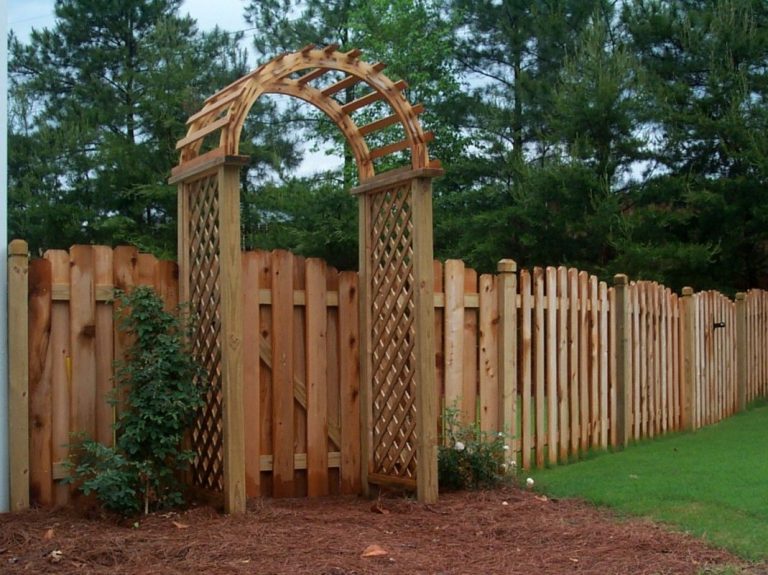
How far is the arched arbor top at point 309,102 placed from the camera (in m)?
5.71

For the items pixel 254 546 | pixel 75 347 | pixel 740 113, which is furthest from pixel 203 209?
pixel 740 113

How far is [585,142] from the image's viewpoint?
703 inches

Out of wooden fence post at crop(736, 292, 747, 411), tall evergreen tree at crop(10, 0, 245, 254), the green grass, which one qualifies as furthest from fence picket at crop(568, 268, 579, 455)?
tall evergreen tree at crop(10, 0, 245, 254)

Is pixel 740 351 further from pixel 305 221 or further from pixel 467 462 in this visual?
pixel 305 221

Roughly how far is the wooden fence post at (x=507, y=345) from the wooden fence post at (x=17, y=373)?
353 cm

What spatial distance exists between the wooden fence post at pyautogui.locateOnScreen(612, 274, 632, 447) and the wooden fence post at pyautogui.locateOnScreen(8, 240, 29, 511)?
546cm

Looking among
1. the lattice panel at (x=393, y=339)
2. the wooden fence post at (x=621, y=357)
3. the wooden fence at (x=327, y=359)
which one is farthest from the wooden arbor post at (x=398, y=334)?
the wooden fence post at (x=621, y=357)

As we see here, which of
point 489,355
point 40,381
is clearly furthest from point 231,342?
point 489,355

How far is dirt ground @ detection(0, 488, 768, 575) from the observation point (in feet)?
14.6

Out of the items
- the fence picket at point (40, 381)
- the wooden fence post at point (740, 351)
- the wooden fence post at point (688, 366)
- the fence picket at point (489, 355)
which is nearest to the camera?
the fence picket at point (40, 381)

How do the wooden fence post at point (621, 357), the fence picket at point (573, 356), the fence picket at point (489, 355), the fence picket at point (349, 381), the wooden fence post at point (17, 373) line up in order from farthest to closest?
the wooden fence post at point (621, 357), the fence picket at point (573, 356), the fence picket at point (489, 355), the fence picket at point (349, 381), the wooden fence post at point (17, 373)

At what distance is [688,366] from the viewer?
10391mm

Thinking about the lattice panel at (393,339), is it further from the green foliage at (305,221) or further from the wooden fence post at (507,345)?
the green foliage at (305,221)

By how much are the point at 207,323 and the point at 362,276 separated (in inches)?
51.4
